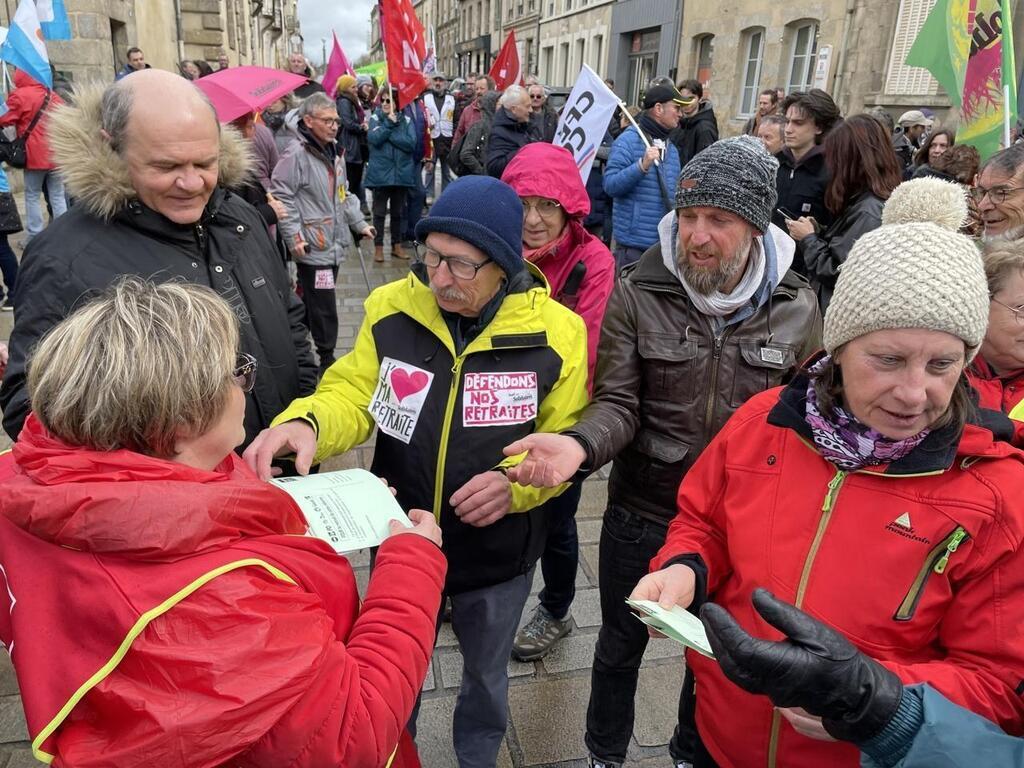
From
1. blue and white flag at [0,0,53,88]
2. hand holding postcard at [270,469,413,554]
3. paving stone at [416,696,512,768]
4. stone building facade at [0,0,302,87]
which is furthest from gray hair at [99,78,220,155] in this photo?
stone building facade at [0,0,302,87]

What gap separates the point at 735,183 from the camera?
193 centimetres

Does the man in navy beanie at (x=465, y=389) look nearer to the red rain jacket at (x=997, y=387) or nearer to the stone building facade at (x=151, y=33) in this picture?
the red rain jacket at (x=997, y=387)

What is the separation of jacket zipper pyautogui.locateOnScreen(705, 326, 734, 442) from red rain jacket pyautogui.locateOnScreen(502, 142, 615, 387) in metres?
0.89

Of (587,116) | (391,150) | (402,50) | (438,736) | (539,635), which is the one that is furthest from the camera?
(391,150)

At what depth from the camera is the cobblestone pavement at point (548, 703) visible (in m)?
2.40

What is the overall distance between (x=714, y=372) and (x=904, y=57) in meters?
14.6

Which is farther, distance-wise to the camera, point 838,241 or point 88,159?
point 838,241

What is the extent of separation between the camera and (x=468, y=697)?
84.7 inches

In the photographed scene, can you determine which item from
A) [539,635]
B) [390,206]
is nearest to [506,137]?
A: [390,206]

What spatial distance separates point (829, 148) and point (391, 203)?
19.8 ft

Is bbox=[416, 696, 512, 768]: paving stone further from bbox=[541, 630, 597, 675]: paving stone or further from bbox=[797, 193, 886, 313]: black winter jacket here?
bbox=[797, 193, 886, 313]: black winter jacket

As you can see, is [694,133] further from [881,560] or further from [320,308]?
[881,560]

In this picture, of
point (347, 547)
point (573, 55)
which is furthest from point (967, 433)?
point (573, 55)

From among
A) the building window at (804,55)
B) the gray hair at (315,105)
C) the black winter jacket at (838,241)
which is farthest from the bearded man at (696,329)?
the building window at (804,55)
